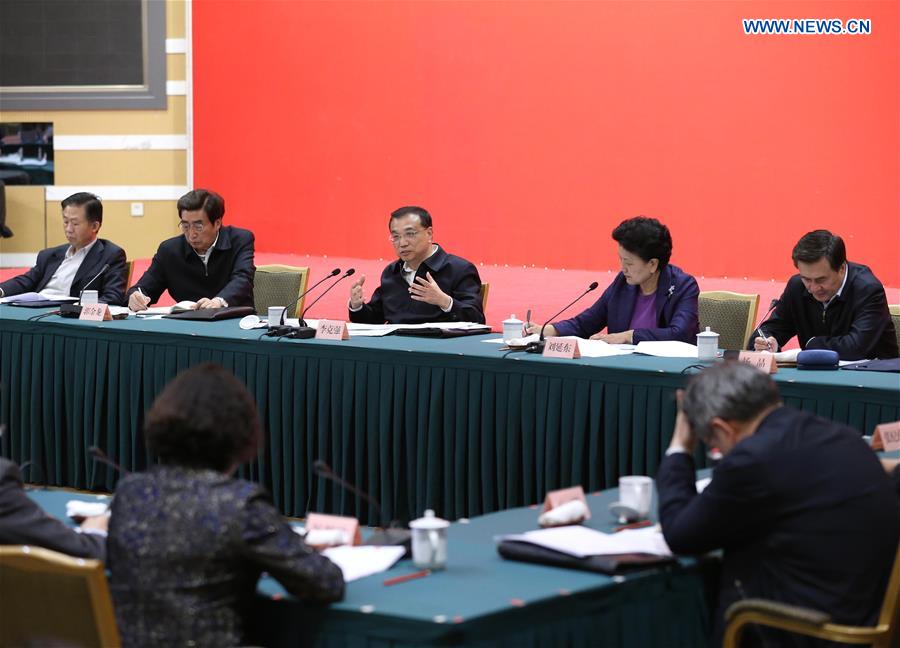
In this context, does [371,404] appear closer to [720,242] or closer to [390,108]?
[720,242]

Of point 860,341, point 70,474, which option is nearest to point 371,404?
point 70,474

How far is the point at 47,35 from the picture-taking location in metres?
9.21

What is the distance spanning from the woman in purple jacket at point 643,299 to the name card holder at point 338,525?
211cm

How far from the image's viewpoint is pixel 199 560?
1.80m

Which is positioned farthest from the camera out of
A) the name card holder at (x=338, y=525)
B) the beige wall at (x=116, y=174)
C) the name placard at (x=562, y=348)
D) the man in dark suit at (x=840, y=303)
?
the beige wall at (x=116, y=174)

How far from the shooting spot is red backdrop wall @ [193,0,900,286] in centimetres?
781

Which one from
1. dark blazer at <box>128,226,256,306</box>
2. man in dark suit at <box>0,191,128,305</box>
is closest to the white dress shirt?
man in dark suit at <box>0,191,128,305</box>

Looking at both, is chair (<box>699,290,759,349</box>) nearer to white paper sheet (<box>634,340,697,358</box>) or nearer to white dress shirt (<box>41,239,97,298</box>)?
white paper sheet (<box>634,340,697,358</box>)

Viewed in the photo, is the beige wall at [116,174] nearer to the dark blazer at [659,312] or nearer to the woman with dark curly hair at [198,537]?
the dark blazer at [659,312]

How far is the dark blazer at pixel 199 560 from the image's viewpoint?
1806 millimetres

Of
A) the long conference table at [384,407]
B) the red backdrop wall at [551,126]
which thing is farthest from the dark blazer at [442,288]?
the red backdrop wall at [551,126]

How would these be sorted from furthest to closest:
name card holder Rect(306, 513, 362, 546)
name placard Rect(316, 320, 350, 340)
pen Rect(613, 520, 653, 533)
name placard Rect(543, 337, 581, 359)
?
name placard Rect(316, 320, 350, 340) < name placard Rect(543, 337, 581, 359) < pen Rect(613, 520, 653, 533) < name card holder Rect(306, 513, 362, 546)

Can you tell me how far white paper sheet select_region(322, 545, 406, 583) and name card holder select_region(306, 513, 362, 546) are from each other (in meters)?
0.04

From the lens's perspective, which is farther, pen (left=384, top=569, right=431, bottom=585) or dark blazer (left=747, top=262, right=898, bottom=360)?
dark blazer (left=747, top=262, right=898, bottom=360)
